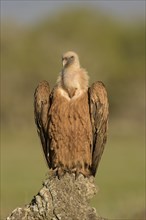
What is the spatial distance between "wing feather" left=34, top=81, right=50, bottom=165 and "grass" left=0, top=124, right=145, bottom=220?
1.67 meters

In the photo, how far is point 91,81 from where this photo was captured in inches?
1763

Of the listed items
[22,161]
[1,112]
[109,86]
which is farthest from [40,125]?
[109,86]

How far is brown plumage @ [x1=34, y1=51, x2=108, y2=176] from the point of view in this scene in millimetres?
11688

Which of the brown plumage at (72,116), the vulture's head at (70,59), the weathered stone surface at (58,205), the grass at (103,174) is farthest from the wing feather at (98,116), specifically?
the grass at (103,174)

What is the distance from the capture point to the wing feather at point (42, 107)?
38.7ft

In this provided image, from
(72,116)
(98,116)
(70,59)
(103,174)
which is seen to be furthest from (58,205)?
(103,174)

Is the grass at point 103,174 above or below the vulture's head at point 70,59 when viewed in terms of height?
above

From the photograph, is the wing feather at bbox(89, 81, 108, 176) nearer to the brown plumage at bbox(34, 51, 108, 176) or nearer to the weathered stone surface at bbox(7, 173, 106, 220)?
the brown plumage at bbox(34, 51, 108, 176)

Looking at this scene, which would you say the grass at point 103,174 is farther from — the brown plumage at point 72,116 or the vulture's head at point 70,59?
the vulture's head at point 70,59

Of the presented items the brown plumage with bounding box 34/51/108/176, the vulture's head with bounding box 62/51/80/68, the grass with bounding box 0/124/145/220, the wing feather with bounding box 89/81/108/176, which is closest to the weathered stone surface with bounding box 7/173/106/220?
the brown plumage with bounding box 34/51/108/176

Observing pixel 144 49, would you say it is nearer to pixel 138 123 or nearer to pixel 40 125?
pixel 138 123

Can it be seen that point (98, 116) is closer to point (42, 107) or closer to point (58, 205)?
point (42, 107)

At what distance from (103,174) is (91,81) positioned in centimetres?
1520

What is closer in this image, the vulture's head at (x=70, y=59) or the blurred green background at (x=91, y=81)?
the vulture's head at (x=70, y=59)
